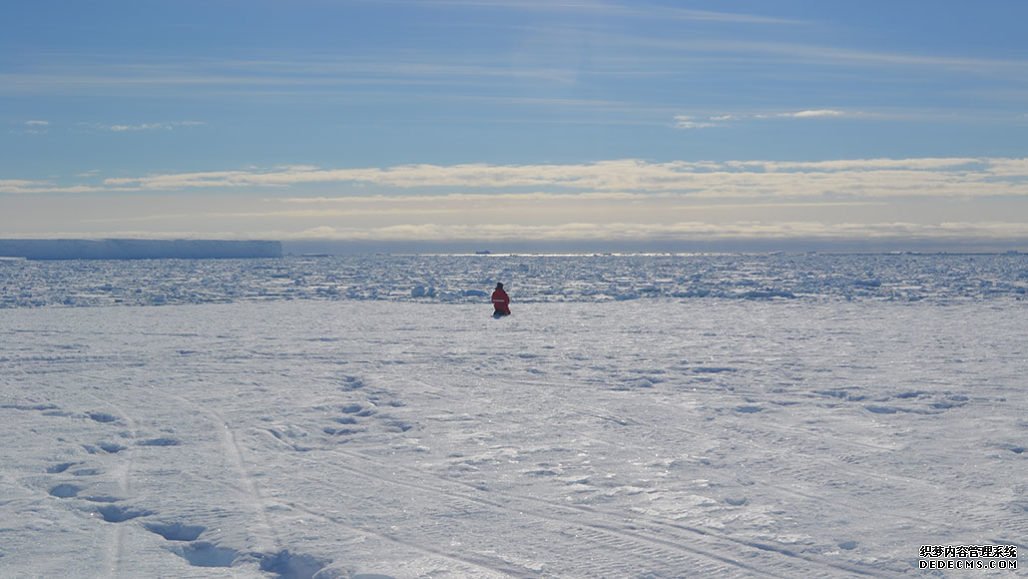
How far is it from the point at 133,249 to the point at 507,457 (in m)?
78.9

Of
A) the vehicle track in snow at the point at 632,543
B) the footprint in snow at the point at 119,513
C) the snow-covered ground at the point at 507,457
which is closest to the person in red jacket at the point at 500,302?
the snow-covered ground at the point at 507,457

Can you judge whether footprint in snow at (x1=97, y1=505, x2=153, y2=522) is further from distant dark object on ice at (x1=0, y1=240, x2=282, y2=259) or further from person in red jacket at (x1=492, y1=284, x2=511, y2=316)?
distant dark object on ice at (x1=0, y1=240, x2=282, y2=259)

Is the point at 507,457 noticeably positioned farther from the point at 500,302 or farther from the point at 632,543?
the point at 500,302

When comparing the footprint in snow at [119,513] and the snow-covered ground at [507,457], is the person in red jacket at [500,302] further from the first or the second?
the footprint in snow at [119,513]

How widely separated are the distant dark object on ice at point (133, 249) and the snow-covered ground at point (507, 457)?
6911 cm

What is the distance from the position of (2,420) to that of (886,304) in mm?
18912

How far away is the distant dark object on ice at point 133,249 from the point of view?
7631 centimetres

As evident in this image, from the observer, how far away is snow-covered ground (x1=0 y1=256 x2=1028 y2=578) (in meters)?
4.46

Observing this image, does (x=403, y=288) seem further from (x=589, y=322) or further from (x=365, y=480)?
(x=365, y=480)

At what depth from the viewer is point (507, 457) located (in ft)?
20.6

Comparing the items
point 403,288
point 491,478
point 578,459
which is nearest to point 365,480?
point 491,478

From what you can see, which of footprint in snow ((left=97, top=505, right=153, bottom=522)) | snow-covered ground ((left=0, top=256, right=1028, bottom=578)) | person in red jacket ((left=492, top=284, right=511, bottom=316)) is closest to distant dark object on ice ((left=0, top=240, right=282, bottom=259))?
person in red jacket ((left=492, top=284, right=511, bottom=316))

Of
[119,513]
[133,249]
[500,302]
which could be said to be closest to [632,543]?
[119,513]

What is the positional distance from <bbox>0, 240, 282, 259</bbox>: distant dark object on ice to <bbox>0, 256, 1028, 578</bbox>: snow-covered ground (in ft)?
227
